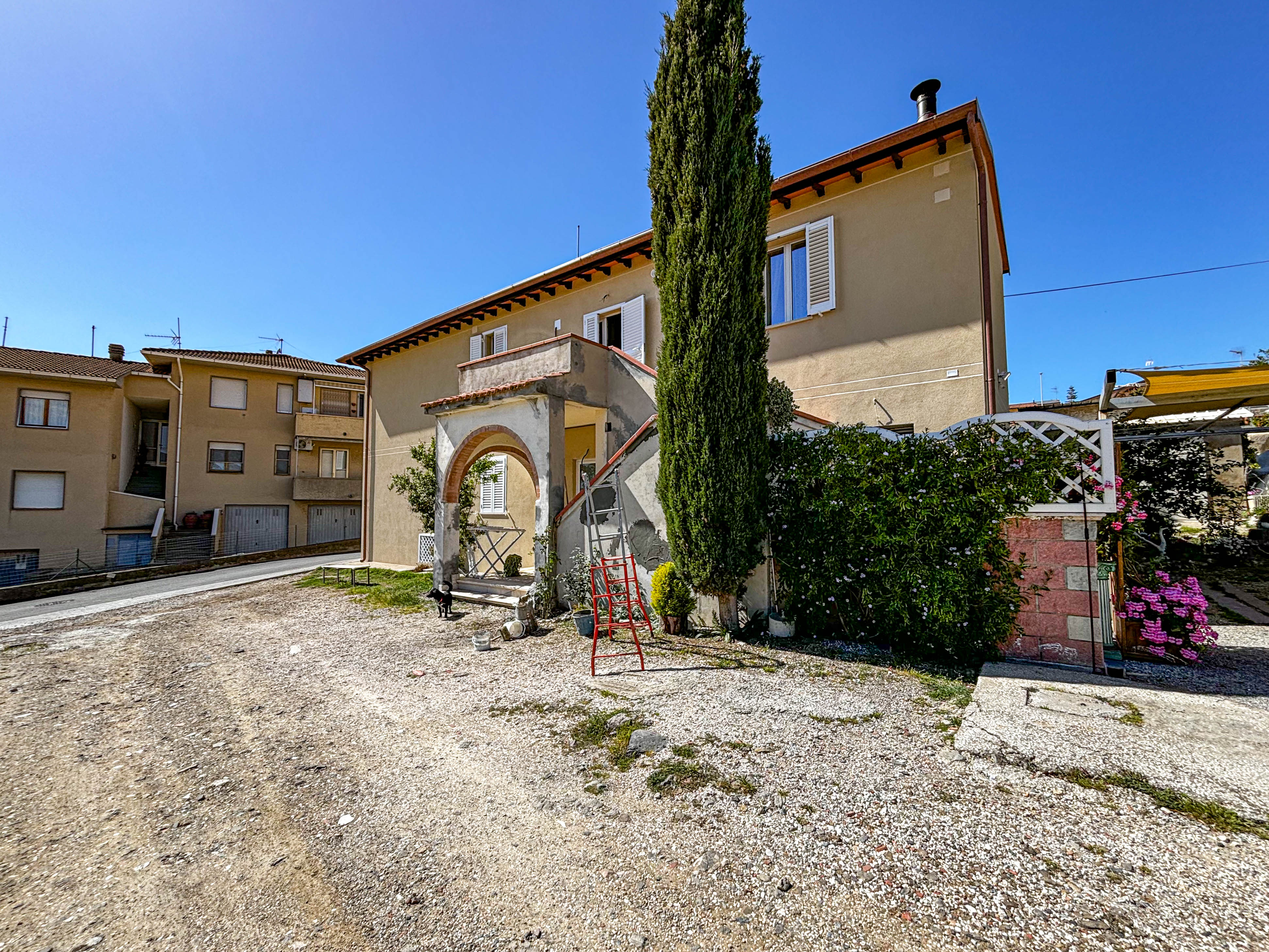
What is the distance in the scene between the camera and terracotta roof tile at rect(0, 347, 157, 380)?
22766 mm

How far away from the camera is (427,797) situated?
11.8 feet

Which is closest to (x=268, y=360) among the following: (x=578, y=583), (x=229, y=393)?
(x=229, y=393)

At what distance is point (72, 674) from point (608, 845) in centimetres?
791

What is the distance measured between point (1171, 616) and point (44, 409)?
34.5m

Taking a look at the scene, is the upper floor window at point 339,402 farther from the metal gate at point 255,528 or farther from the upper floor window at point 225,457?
the metal gate at point 255,528

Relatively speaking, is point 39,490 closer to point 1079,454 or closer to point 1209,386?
point 1079,454

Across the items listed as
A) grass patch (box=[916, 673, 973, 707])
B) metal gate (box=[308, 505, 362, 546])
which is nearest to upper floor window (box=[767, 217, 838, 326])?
grass patch (box=[916, 673, 973, 707])

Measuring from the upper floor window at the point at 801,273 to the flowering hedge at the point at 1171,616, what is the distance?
19.3 feet

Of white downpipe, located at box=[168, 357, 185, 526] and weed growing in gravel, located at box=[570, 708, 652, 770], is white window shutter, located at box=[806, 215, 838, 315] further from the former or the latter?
white downpipe, located at box=[168, 357, 185, 526]

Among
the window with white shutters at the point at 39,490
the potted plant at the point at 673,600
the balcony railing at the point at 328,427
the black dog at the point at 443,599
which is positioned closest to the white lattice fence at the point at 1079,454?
the potted plant at the point at 673,600

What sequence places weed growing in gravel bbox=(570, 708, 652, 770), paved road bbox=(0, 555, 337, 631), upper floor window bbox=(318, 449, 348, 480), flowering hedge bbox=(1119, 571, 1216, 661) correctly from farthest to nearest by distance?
upper floor window bbox=(318, 449, 348, 480)
paved road bbox=(0, 555, 337, 631)
flowering hedge bbox=(1119, 571, 1216, 661)
weed growing in gravel bbox=(570, 708, 652, 770)

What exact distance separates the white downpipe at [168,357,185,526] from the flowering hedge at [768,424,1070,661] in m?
27.5

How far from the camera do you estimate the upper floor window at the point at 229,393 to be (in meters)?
25.3

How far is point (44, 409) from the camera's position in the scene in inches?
888
